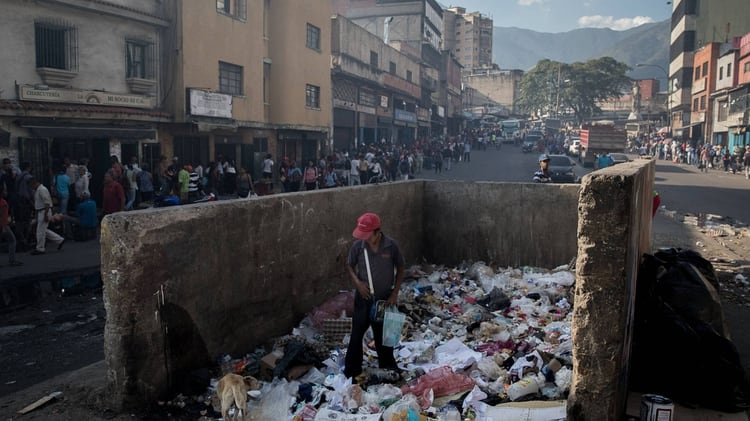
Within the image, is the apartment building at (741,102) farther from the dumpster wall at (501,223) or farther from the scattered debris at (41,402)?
the scattered debris at (41,402)

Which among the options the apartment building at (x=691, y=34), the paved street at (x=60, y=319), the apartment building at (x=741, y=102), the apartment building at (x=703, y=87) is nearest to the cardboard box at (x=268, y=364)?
the paved street at (x=60, y=319)

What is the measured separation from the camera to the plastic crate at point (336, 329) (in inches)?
252

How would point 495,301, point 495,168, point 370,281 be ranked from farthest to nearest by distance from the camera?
point 495,168 < point 495,301 < point 370,281

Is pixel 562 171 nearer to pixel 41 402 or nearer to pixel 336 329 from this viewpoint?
pixel 336 329

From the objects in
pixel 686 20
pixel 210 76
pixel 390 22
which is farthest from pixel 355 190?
pixel 686 20

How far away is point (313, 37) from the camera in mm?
27766

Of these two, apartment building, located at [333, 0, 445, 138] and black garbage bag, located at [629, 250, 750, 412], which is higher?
apartment building, located at [333, 0, 445, 138]

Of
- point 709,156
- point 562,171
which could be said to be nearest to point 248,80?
point 562,171

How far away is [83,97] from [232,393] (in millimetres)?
14087

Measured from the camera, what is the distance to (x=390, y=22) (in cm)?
4981

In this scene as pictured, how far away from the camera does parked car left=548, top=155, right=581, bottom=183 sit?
23.9 metres

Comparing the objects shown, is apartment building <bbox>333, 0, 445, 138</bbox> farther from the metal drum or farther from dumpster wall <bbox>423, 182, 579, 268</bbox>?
the metal drum

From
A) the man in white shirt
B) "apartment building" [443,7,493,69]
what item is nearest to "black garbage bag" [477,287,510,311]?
the man in white shirt

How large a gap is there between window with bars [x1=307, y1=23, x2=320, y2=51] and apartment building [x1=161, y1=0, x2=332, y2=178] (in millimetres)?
45
